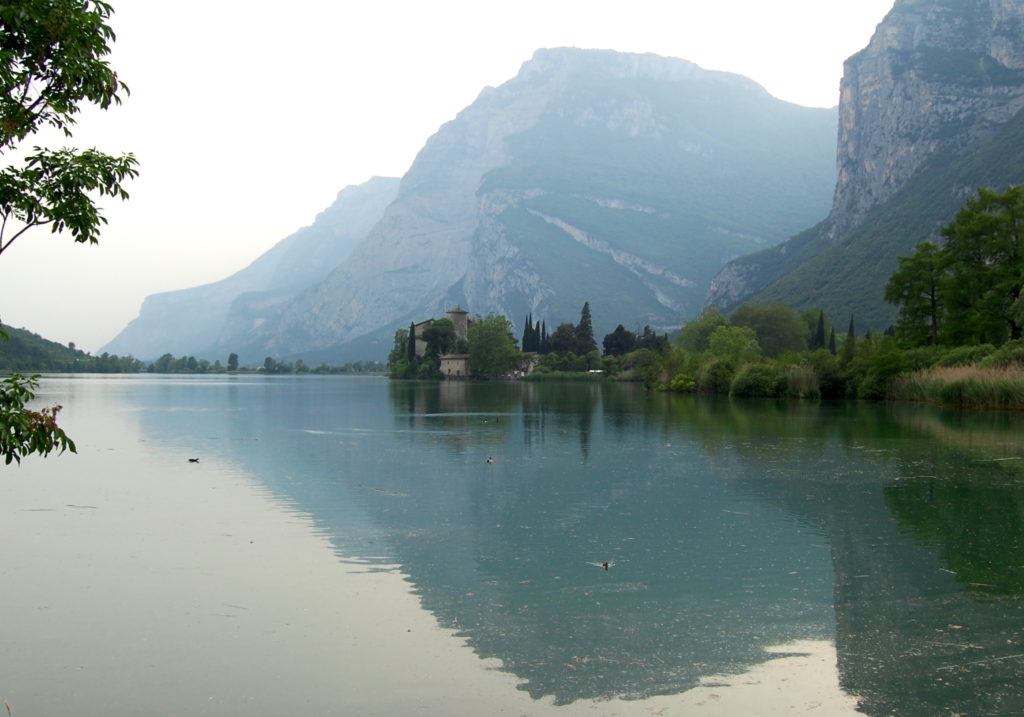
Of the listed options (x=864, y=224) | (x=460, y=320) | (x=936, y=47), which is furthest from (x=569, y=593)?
(x=936, y=47)

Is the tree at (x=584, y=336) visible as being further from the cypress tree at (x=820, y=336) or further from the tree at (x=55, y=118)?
the tree at (x=55, y=118)

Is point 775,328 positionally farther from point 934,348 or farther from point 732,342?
point 934,348

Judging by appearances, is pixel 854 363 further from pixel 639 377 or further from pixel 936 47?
pixel 936 47

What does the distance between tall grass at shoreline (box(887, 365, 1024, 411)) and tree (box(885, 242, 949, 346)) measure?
8.29m

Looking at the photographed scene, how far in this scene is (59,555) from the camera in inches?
538

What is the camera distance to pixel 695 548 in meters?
13.9

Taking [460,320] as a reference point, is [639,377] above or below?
below

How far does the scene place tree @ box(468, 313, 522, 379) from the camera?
144 metres

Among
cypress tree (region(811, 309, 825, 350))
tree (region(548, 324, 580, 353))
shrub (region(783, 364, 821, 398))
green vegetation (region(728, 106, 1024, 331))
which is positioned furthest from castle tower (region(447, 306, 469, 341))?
shrub (region(783, 364, 821, 398))

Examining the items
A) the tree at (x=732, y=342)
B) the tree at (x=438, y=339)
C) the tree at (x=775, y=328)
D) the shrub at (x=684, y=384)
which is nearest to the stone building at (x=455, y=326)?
the tree at (x=438, y=339)

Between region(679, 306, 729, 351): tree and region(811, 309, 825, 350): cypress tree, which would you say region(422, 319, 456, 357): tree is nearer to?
region(679, 306, 729, 351): tree

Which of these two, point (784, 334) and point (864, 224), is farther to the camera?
point (864, 224)

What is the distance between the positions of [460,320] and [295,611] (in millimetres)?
160064

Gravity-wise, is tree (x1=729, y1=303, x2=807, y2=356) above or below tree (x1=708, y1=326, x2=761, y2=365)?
above
